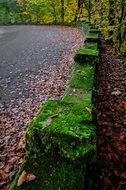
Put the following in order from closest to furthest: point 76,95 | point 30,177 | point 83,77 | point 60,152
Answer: point 60,152 < point 30,177 < point 76,95 < point 83,77

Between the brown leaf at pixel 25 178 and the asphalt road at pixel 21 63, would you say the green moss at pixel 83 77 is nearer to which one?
the asphalt road at pixel 21 63

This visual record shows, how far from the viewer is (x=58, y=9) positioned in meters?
41.3

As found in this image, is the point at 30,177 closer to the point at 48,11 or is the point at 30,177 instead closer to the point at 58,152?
the point at 58,152

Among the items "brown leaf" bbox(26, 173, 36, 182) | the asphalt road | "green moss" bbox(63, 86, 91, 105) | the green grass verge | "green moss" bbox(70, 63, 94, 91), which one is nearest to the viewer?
the green grass verge

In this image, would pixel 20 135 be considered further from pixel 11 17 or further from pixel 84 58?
pixel 11 17

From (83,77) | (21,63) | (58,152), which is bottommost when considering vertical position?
(21,63)

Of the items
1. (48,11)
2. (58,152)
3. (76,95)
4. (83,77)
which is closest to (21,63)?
(83,77)

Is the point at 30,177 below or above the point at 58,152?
below

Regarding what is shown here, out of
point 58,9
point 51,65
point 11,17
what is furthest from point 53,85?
point 11,17

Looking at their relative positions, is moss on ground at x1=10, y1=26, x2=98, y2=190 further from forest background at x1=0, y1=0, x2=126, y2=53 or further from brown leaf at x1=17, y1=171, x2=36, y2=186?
forest background at x1=0, y1=0, x2=126, y2=53

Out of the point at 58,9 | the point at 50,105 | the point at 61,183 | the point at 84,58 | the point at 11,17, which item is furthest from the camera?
the point at 11,17

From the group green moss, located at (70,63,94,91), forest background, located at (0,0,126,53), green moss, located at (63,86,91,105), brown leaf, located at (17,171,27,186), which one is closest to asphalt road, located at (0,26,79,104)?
green moss, located at (70,63,94,91)

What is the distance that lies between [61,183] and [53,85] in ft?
20.3

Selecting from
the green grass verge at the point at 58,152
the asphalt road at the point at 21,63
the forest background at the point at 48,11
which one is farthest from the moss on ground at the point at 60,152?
the forest background at the point at 48,11
